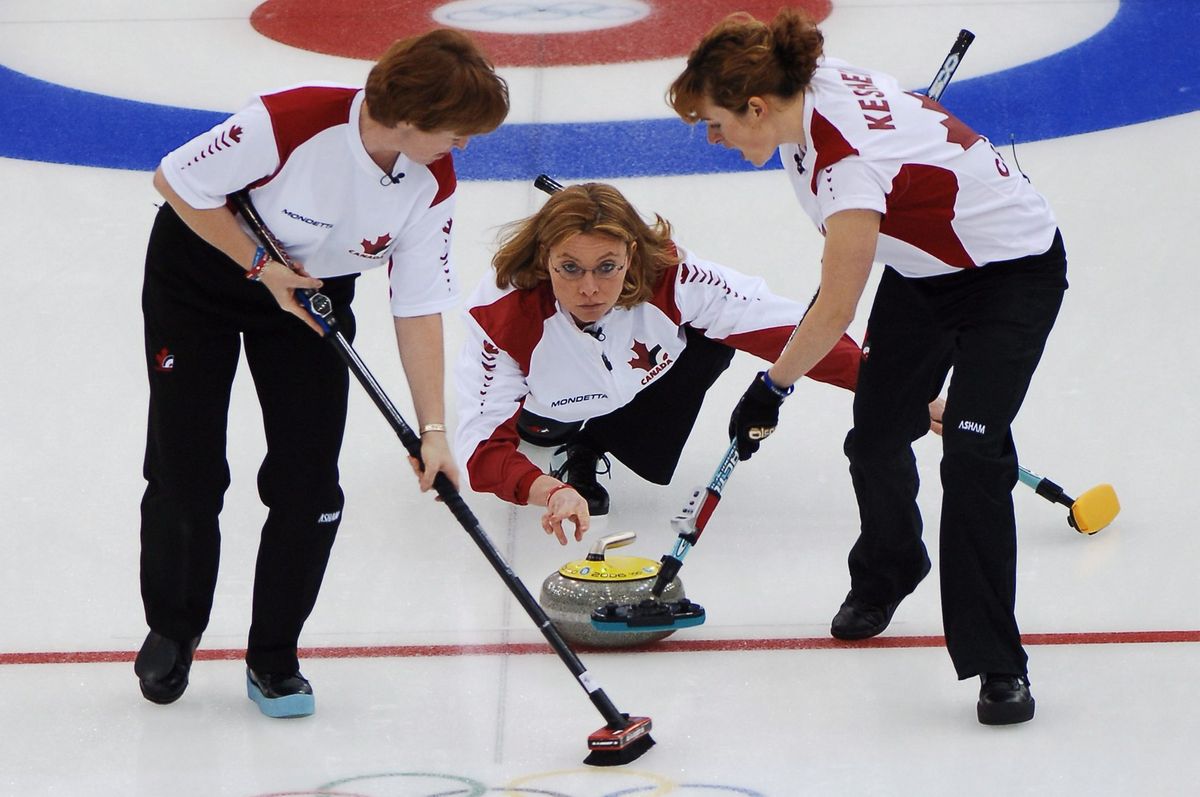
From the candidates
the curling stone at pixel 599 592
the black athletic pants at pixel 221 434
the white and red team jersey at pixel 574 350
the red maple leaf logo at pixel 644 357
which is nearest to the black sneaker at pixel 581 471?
the white and red team jersey at pixel 574 350

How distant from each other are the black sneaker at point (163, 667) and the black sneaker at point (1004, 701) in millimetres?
1375

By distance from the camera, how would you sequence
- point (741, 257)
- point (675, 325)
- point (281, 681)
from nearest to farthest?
point (281, 681) → point (675, 325) → point (741, 257)

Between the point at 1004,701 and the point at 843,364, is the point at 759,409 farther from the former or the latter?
the point at 843,364

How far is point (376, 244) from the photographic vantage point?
2.79 metres

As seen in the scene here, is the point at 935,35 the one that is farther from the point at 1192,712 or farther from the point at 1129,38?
the point at 1192,712

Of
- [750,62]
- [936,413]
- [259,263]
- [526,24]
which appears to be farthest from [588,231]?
[526,24]

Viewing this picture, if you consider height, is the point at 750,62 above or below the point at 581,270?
above

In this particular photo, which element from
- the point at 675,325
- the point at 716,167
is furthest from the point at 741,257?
the point at 675,325

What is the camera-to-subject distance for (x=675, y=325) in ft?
11.9

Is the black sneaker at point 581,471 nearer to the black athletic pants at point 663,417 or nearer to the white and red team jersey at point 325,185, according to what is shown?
the black athletic pants at point 663,417

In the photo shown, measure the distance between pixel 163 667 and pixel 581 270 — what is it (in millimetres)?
1063

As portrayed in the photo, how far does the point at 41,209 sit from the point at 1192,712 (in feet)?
13.5

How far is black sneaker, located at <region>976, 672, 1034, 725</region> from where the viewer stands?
9.12ft

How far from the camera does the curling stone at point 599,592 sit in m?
3.19
